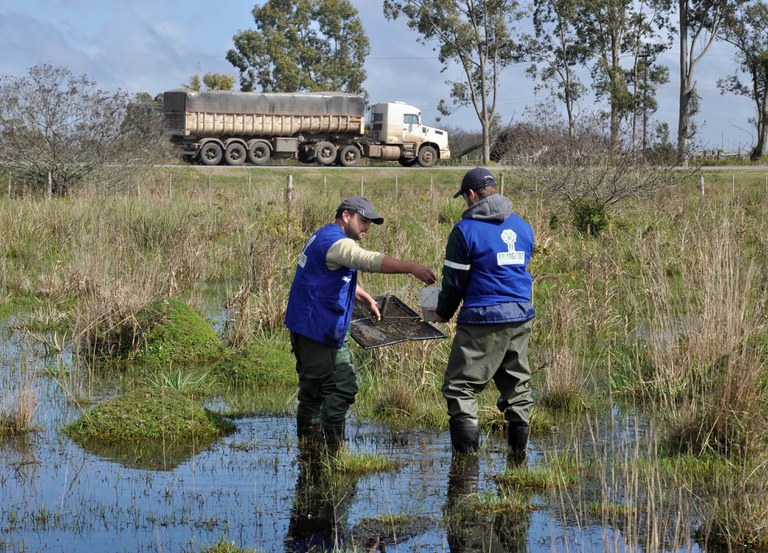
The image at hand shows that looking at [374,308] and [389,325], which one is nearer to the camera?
[374,308]

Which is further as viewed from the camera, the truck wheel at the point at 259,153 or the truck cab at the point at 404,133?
the truck cab at the point at 404,133

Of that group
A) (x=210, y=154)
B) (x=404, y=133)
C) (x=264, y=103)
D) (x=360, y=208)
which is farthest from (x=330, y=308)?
(x=404, y=133)

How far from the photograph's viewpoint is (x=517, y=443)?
683 centimetres

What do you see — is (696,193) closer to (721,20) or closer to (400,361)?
(400,361)

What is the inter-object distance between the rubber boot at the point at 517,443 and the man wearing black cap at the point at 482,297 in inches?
11.6

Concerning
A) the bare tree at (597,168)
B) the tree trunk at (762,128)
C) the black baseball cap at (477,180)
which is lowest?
the black baseball cap at (477,180)

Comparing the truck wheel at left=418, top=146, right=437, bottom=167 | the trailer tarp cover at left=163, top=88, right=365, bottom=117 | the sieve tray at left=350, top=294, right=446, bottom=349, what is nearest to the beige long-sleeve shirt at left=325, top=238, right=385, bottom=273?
the sieve tray at left=350, top=294, right=446, bottom=349

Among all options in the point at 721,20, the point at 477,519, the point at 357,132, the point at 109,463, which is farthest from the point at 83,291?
the point at 721,20

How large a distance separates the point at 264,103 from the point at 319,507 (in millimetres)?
37283

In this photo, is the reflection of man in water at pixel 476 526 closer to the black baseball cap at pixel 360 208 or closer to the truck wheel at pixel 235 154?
the black baseball cap at pixel 360 208

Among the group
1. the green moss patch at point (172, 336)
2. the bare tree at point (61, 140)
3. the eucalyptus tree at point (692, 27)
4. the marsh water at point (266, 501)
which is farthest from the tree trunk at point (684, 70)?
the marsh water at point (266, 501)

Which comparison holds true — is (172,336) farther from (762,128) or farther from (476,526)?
(762,128)

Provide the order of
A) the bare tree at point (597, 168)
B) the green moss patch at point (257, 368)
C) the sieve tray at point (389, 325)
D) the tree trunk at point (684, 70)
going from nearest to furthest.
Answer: the sieve tray at point (389, 325) → the green moss patch at point (257, 368) → the bare tree at point (597, 168) → the tree trunk at point (684, 70)

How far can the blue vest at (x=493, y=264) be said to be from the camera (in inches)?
251
